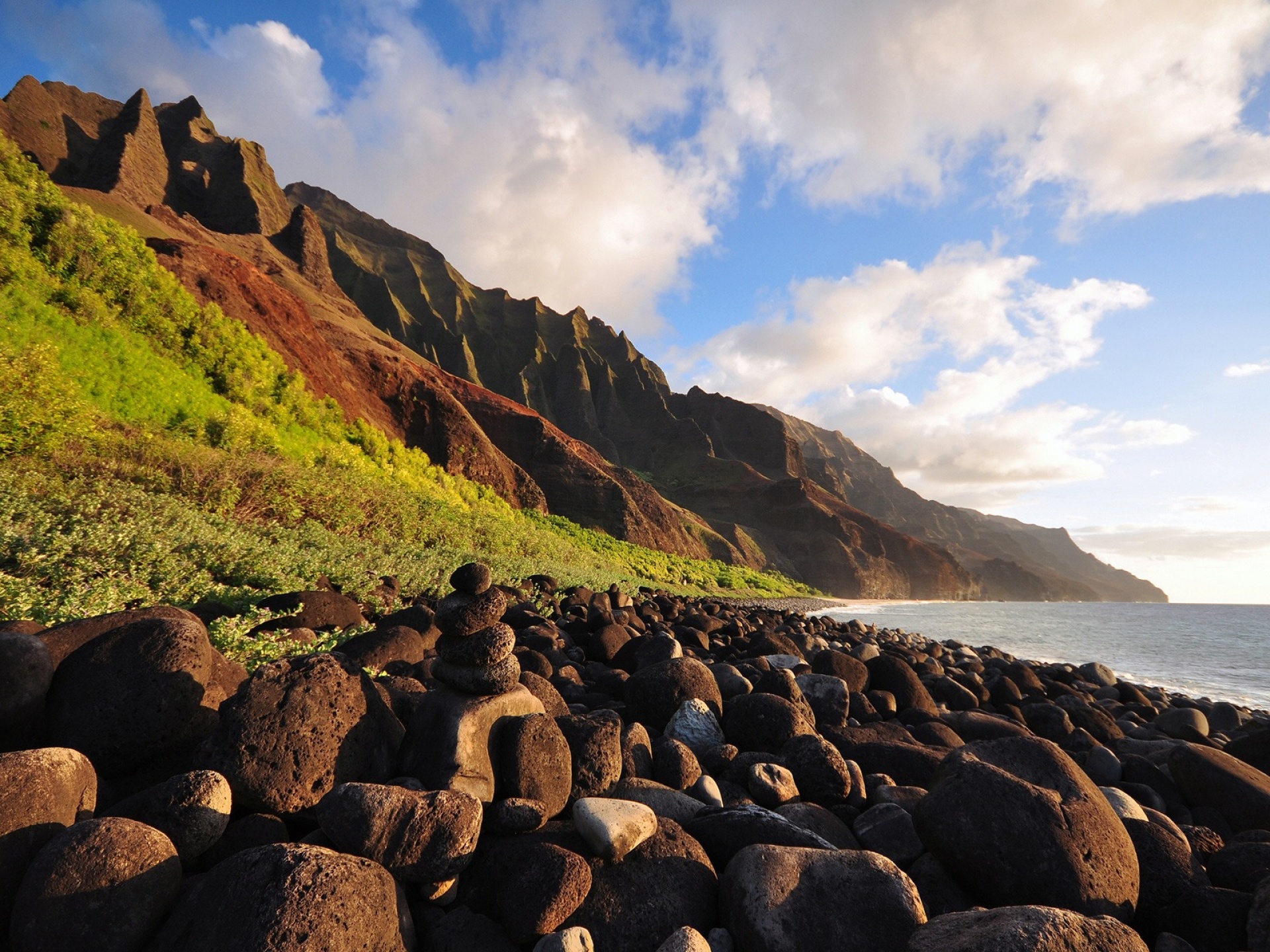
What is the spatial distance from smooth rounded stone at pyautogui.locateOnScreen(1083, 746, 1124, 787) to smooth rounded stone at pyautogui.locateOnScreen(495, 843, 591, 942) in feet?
17.2

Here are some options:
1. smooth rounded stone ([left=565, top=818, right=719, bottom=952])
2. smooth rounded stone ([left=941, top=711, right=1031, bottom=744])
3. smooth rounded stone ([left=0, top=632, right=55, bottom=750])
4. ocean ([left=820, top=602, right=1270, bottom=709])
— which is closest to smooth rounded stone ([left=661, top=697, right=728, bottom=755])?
smooth rounded stone ([left=565, top=818, right=719, bottom=952])

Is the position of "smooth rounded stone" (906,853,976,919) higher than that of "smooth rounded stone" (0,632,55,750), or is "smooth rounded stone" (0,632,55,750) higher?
"smooth rounded stone" (0,632,55,750)

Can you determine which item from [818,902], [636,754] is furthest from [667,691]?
[818,902]

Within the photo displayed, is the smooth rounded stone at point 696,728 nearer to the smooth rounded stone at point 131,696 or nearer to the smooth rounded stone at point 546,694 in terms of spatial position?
the smooth rounded stone at point 546,694

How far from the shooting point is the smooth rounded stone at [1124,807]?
3.51 meters

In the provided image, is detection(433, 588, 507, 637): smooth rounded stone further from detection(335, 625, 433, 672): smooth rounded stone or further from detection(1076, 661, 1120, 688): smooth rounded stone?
detection(1076, 661, 1120, 688): smooth rounded stone

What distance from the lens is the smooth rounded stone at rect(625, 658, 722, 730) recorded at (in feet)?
15.8

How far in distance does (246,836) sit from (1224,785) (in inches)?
268

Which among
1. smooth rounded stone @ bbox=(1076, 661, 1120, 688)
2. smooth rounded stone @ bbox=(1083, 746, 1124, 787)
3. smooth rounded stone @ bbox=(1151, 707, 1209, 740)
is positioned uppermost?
smooth rounded stone @ bbox=(1083, 746, 1124, 787)

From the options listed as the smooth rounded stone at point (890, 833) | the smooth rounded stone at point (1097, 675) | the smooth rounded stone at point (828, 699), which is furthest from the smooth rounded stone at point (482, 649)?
the smooth rounded stone at point (1097, 675)

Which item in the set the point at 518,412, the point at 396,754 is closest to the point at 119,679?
the point at 396,754

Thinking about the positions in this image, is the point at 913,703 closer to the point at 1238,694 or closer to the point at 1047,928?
the point at 1047,928

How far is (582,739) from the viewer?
131 inches

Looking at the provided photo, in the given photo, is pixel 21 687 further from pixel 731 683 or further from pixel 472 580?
pixel 731 683
